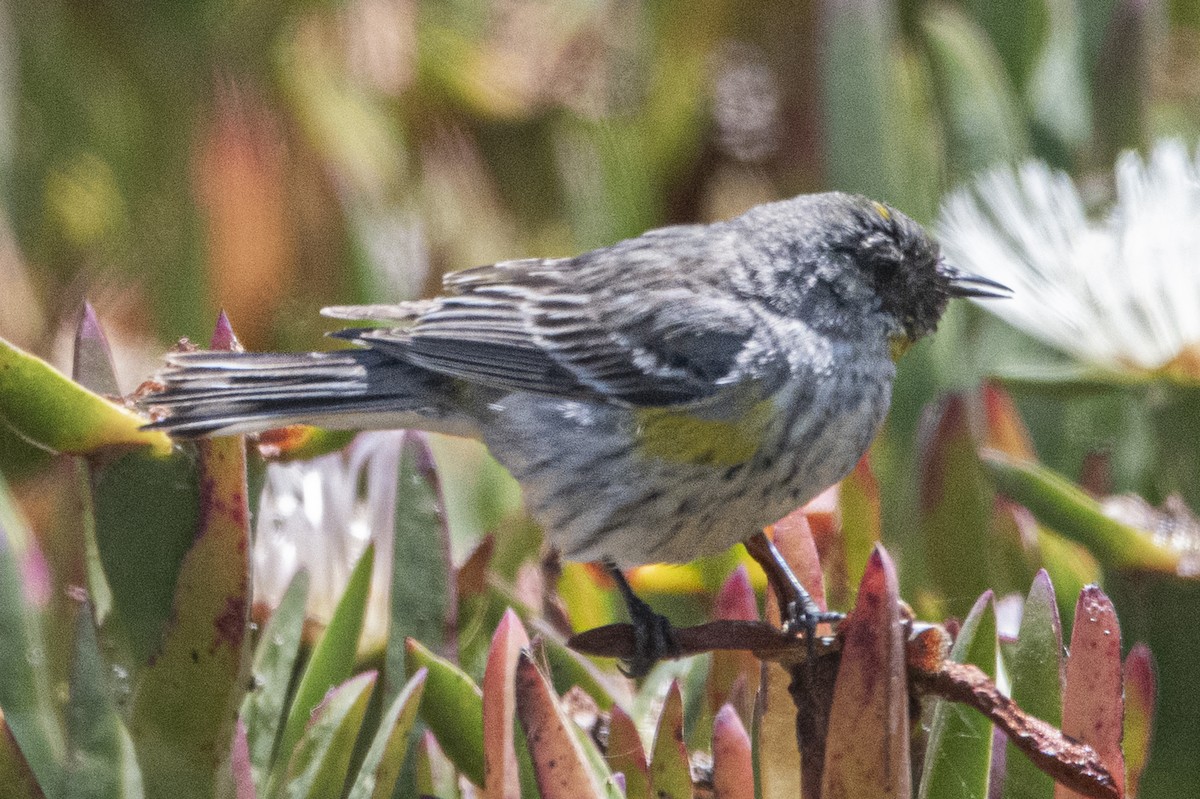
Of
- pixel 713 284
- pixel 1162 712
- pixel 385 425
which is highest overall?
pixel 713 284

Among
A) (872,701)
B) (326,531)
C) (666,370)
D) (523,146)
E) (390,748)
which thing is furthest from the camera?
(523,146)

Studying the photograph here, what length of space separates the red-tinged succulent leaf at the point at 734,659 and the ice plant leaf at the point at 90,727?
55 cm

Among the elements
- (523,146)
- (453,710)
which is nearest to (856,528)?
(453,710)

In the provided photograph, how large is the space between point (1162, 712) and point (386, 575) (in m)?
0.80

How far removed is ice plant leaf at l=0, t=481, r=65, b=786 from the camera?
4.08ft

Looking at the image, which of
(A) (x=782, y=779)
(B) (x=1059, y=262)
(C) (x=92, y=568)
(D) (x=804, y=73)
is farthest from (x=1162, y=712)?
(D) (x=804, y=73)

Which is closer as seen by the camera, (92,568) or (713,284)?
(92,568)

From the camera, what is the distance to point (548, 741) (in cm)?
113

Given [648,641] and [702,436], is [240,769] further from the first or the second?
[702,436]

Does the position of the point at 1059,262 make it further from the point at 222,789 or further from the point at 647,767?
the point at 222,789

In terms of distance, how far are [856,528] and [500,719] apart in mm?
587

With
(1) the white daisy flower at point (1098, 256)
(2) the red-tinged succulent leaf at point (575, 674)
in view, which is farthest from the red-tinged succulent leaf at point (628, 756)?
(1) the white daisy flower at point (1098, 256)

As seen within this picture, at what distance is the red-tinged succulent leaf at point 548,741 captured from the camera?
1.13 m

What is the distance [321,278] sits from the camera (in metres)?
2.54
